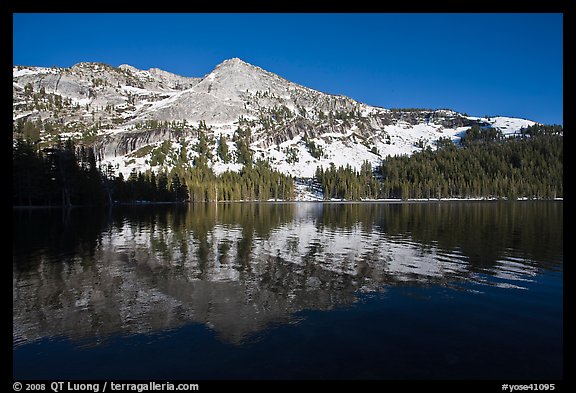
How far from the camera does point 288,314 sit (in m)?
18.2

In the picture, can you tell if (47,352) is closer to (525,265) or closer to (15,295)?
(15,295)

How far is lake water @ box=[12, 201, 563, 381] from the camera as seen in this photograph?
12.8 m

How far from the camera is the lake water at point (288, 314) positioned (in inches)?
504

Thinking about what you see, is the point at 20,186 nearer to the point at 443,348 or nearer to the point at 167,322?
the point at 167,322

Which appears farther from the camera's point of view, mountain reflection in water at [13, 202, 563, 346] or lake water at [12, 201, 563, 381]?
mountain reflection in water at [13, 202, 563, 346]

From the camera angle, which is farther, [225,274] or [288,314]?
[225,274]

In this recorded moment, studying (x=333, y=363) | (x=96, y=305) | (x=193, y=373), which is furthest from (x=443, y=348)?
(x=96, y=305)

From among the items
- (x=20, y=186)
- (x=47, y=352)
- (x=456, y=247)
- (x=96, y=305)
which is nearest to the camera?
(x=47, y=352)

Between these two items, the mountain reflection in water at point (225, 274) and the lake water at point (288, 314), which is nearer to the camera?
the lake water at point (288, 314)

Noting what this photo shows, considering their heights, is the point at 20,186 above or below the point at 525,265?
above

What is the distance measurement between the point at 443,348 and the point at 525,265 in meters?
20.6

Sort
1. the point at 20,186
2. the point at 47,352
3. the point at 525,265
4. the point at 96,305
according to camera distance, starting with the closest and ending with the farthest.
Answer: the point at 47,352 < the point at 96,305 < the point at 525,265 < the point at 20,186
